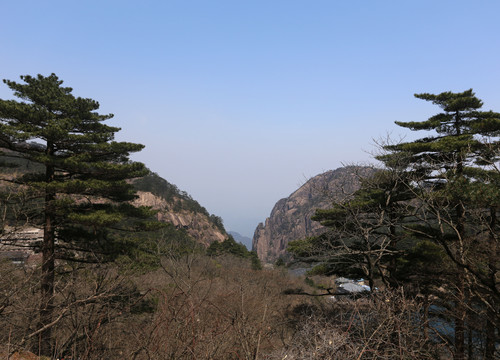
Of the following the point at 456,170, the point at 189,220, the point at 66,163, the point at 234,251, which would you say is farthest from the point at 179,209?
the point at 456,170

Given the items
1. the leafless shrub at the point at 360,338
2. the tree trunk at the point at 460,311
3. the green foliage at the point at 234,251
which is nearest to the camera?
the leafless shrub at the point at 360,338

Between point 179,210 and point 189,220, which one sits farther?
point 179,210

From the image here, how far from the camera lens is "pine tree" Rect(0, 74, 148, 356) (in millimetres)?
11953

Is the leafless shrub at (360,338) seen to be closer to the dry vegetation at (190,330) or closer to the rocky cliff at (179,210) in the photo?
the dry vegetation at (190,330)

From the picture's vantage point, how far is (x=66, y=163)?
12.4 metres

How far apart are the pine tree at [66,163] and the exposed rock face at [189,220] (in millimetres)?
63595

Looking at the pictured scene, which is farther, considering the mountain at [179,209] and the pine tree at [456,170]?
the mountain at [179,209]

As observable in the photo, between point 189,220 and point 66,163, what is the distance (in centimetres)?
7430

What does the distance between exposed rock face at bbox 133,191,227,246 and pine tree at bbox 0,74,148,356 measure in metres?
63.6

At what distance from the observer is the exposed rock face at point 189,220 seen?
7862 cm

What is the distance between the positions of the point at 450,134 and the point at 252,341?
13754mm

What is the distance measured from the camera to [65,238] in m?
13.6

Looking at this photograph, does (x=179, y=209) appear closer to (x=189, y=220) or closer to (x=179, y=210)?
(x=179, y=210)

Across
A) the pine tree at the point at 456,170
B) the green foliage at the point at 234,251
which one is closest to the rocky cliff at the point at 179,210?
the green foliage at the point at 234,251
